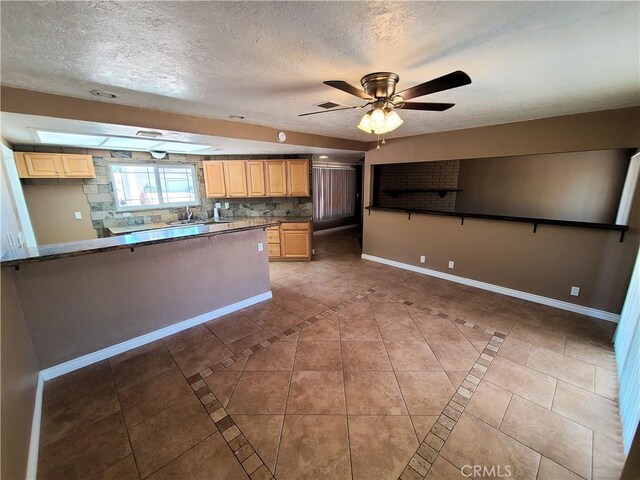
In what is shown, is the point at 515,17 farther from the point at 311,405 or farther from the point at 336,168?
the point at 336,168

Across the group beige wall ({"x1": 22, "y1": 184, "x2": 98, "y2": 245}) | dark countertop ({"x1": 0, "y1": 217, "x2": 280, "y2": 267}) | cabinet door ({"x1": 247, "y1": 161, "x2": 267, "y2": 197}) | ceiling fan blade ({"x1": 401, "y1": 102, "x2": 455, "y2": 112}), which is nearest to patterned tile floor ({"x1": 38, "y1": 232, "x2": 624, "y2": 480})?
dark countertop ({"x1": 0, "y1": 217, "x2": 280, "y2": 267})

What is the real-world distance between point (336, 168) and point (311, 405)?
256 inches

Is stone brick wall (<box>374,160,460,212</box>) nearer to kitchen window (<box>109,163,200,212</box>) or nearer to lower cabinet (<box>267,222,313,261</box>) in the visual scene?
lower cabinet (<box>267,222,313,261</box>)

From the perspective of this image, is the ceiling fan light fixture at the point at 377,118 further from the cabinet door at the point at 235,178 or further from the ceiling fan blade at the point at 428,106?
the cabinet door at the point at 235,178

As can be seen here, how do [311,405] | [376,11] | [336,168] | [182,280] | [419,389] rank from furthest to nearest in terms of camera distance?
1. [336,168]
2. [182,280]
3. [419,389]
4. [311,405]
5. [376,11]

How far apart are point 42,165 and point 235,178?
272 centimetres

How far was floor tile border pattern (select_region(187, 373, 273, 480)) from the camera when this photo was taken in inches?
55.4

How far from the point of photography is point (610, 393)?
75.3 inches

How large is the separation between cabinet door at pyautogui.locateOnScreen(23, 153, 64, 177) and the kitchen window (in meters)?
0.69

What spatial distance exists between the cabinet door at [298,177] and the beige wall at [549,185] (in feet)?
10.4

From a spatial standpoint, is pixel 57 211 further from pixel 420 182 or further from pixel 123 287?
pixel 420 182

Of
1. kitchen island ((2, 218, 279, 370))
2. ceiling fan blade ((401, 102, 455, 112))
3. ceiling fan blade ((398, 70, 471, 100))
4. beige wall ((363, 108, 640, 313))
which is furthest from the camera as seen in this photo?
beige wall ((363, 108, 640, 313))

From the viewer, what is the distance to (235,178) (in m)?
5.13

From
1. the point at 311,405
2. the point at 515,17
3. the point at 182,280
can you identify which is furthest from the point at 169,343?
the point at 515,17
